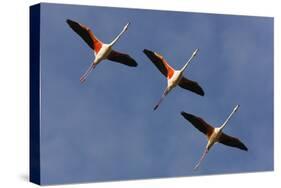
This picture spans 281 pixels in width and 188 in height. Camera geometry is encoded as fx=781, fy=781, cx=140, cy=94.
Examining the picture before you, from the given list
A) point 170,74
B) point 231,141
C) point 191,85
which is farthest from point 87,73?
point 231,141

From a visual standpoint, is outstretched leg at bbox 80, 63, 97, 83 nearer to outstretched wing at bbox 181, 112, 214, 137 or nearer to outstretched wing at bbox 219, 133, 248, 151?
outstretched wing at bbox 181, 112, 214, 137

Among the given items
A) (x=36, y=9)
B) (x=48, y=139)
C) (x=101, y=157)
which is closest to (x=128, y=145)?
(x=101, y=157)

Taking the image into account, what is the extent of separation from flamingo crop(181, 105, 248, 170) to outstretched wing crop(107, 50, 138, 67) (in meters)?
0.94

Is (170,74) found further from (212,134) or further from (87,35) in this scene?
(87,35)

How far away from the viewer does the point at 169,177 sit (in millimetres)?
9688

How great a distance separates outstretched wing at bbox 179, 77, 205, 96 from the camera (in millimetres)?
9750

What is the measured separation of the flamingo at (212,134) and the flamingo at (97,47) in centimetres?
113

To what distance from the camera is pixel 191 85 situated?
386 inches

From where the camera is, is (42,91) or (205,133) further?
(205,133)

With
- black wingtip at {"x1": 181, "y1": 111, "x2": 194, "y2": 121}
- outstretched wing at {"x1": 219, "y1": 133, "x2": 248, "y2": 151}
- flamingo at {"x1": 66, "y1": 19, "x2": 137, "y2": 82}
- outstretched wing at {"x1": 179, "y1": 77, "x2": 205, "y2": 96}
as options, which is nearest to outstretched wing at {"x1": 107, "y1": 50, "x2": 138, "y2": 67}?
flamingo at {"x1": 66, "y1": 19, "x2": 137, "y2": 82}

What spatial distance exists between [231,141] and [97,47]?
227 cm

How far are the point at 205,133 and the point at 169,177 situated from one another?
742mm

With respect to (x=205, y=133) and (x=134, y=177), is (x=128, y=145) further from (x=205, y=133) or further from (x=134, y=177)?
(x=205, y=133)

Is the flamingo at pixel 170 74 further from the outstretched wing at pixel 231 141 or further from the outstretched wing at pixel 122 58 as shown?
the outstretched wing at pixel 231 141
